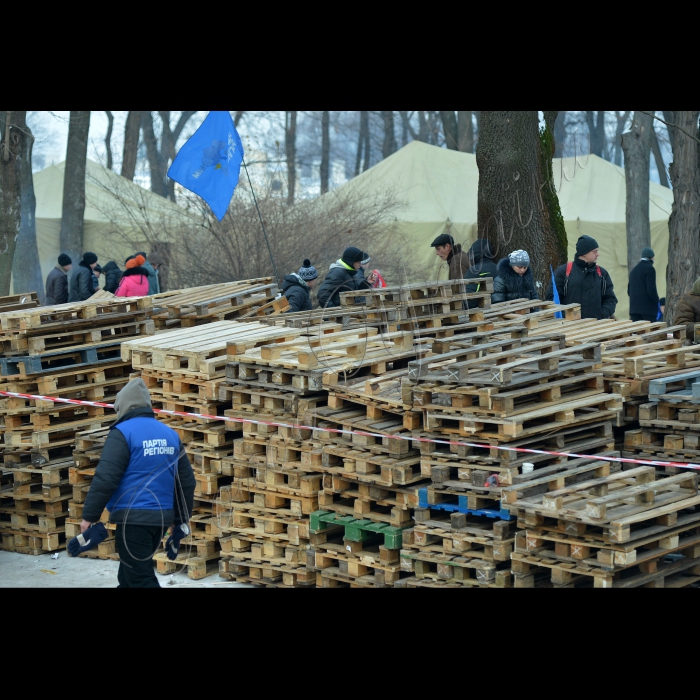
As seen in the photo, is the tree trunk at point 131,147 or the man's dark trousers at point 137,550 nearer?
the man's dark trousers at point 137,550

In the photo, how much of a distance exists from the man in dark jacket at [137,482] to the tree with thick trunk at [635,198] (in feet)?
58.1

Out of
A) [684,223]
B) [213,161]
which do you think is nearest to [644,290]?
→ [684,223]

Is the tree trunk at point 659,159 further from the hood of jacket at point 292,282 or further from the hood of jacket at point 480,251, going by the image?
the hood of jacket at point 292,282

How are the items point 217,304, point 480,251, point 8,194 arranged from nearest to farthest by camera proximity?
point 217,304
point 480,251
point 8,194

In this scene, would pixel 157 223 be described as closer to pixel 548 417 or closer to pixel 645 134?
pixel 645 134

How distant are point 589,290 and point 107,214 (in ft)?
50.3

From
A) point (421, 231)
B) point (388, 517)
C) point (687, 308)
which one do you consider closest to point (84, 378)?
point (388, 517)

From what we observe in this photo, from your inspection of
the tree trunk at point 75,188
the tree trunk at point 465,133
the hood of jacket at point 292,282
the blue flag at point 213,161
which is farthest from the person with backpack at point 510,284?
the tree trunk at point 465,133

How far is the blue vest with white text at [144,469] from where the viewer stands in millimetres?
7094

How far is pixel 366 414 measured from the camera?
8.30 metres

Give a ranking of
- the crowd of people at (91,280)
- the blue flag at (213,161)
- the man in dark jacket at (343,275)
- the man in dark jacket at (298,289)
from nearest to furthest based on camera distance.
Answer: the man in dark jacket at (343,275)
the man in dark jacket at (298,289)
the blue flag at (213,161)
the crowd of people at (91,280)

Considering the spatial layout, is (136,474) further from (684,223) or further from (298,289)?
(684,223)

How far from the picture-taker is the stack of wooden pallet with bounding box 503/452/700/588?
673 centimetres

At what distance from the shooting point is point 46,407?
9.93 metres
